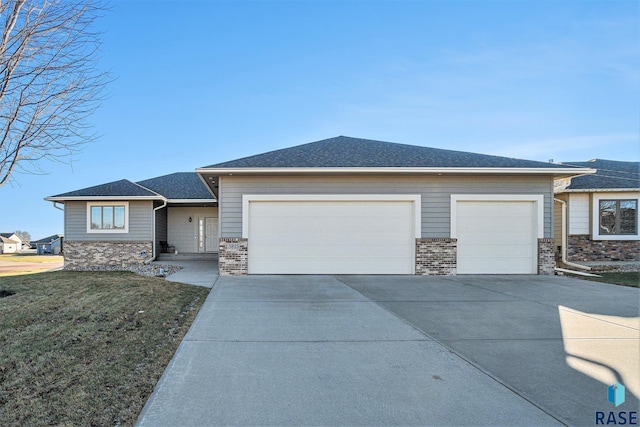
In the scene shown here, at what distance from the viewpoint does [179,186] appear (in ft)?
57.5

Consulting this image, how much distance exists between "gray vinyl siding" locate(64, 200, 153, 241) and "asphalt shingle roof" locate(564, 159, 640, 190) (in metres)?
18.0

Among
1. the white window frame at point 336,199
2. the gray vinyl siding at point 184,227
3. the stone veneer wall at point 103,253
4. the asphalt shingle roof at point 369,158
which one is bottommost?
the stone veneer wall at point 103,253

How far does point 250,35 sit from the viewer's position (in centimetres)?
1163

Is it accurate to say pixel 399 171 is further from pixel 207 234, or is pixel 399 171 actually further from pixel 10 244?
pixel 10 244

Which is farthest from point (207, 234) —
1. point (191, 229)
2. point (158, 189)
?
point (158, 189)

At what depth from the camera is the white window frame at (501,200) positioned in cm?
1064

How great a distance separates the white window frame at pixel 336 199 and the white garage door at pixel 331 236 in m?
0.07

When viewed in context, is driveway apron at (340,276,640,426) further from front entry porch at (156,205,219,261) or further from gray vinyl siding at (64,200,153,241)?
front entry porch at (156,205,219,261)

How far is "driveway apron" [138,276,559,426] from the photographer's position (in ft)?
8.65

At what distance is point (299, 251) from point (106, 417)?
26.3ft

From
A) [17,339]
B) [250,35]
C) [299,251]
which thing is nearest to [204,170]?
→ [299,251]

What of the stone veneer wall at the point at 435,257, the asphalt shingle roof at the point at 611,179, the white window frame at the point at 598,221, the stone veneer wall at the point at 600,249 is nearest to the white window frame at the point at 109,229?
the stone veneer wall at the point at 435,257

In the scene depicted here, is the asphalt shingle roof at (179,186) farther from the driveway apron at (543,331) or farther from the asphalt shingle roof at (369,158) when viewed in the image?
the driveway apron at (543,331)

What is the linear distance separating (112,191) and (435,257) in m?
13.6
